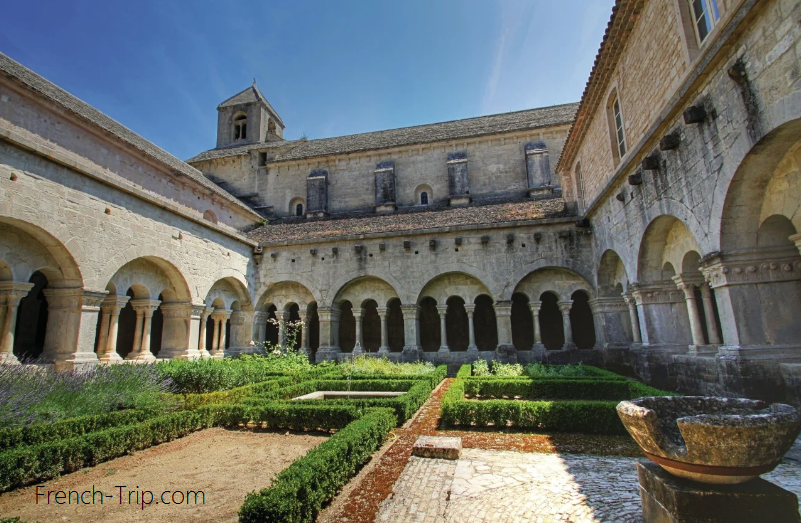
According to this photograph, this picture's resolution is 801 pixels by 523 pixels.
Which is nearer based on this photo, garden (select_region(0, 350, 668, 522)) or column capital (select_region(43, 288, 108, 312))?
garden (select_region(0, 350, 668, 522))

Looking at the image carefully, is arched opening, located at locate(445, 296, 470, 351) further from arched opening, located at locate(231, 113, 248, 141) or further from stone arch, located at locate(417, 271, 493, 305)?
arched opening, located at locate(231, 113, 248, 141)

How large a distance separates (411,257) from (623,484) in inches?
425

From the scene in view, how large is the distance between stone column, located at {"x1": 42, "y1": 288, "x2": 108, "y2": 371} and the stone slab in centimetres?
785

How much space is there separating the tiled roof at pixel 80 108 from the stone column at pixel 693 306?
1465 cm

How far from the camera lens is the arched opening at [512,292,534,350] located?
53.4 feet

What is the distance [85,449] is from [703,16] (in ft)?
33.6

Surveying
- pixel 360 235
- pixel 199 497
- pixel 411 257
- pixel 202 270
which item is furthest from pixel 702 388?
pixel 202 270

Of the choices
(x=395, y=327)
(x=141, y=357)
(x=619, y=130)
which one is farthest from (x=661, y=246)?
(x=141, y=357)

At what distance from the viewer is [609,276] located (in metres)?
12.3

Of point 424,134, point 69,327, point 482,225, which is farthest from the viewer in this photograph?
point 424,134

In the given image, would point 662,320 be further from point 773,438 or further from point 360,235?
point 360,235

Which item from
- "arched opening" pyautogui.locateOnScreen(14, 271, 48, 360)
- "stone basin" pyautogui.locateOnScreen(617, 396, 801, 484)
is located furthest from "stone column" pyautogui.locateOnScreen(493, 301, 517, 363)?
"arched opening" pyautogui.locateOnScreen(14, 271, 48, 360)

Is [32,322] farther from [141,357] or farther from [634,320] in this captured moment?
[634,320]

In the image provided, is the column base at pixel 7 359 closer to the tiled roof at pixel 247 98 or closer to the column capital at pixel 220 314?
the column capital at pixel 220 314
